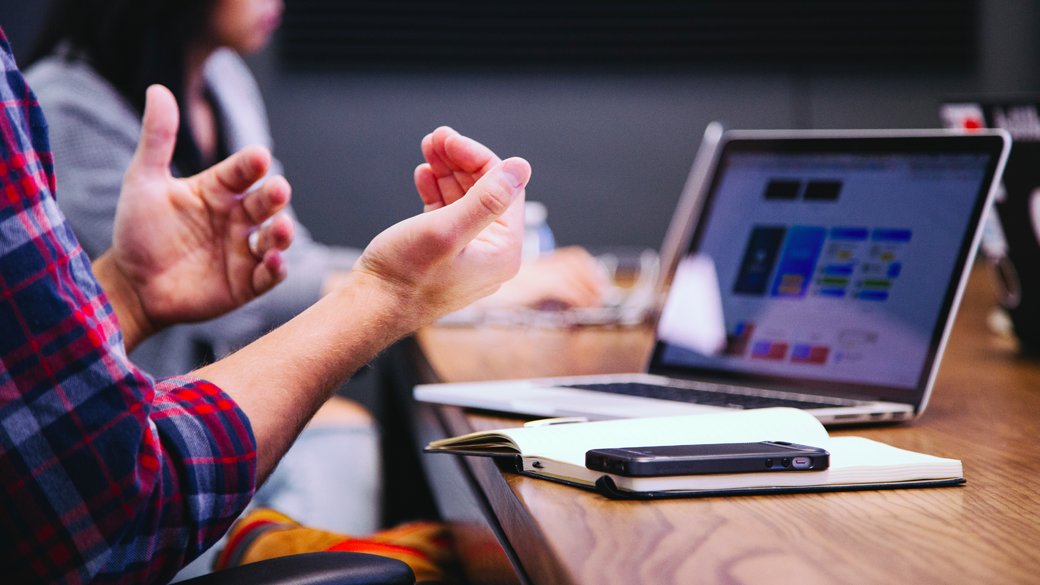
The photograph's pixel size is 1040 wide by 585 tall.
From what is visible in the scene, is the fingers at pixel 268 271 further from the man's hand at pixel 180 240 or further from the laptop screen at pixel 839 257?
the laptop screen at pixel 839 257

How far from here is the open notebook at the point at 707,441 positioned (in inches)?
22.4

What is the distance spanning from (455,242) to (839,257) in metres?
0.49

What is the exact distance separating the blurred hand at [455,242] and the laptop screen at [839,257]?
1.18 feet

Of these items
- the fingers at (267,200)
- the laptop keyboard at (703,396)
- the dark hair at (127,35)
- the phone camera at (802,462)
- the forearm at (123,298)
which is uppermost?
the dark hair at (127,35)

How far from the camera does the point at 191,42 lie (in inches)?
70.5

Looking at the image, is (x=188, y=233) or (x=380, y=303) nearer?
(x=380, y=303)

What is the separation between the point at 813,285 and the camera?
98 centimetres

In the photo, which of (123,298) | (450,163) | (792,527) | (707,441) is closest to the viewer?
(792,527)

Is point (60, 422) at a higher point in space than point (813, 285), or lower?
lower

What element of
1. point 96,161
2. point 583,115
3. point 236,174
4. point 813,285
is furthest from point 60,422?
point 583,115

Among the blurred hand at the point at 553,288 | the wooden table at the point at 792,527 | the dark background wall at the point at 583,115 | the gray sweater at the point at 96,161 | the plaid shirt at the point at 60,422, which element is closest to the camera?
the wooden table at the point at 792,527

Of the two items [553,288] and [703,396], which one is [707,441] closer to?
[703,396]

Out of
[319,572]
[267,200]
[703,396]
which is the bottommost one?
[319,572]

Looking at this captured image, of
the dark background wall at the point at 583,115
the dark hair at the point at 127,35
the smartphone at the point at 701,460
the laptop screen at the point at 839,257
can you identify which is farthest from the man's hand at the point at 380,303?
the dark background wall at the point at 583,115
